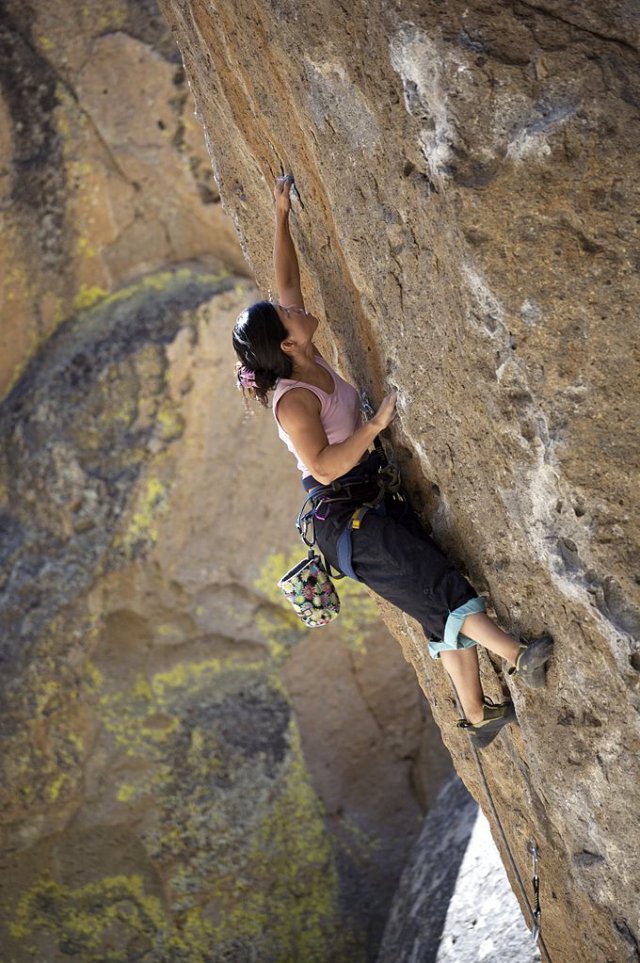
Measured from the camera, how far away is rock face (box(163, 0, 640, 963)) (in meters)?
2.66

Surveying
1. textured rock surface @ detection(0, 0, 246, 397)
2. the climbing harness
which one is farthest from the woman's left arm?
textured rock surface @ detection(0, 0, 246, 397)

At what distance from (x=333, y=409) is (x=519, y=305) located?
798 mm

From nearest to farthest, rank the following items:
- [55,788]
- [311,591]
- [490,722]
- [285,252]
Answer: [490,722] < [311,591] < [285,252] < [55,788]

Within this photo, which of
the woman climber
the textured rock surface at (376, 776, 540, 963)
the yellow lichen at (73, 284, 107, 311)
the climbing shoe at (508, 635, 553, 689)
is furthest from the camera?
the yellow lichen at (73, 284, 107, 311)

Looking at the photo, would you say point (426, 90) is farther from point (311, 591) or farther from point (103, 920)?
point (103, 920)

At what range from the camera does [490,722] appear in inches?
131

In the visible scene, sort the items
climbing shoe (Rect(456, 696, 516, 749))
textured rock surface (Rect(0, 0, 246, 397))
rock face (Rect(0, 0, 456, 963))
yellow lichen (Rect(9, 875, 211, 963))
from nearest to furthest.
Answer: climbing shoe (Rect(456, 696, 516, 749))
yellow lichen (Rect(9, 875, 211, 963))
rock face (Rect(0, 0, 456, 963))
textured rock surface (Rect(0, 0, 246, 397))

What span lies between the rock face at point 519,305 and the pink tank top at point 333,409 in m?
0.10

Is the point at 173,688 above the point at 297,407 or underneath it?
above

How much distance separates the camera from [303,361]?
3.31m

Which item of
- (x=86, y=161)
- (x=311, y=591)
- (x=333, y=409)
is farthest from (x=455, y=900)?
(x=86, y=161)

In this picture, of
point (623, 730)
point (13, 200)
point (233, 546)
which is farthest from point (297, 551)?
point (623, 730)

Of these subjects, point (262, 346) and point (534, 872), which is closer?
point (262, 346)

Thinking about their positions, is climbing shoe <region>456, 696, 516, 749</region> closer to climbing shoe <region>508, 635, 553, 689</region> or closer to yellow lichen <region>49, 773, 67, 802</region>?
climbing shoe <region>508, 635, 553, 689</region>
